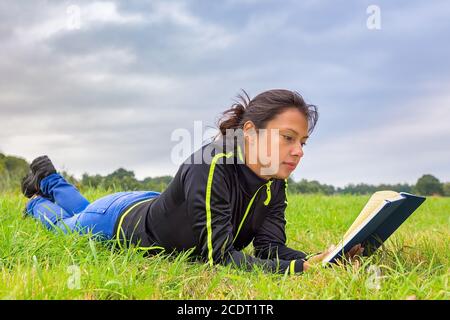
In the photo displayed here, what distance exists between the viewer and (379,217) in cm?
279

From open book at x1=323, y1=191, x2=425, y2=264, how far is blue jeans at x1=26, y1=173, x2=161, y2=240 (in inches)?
57.7

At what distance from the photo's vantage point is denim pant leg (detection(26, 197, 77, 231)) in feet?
13.7

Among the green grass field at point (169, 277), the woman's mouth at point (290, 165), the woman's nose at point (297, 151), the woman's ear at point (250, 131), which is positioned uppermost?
the woman's ear at point (250, 131)

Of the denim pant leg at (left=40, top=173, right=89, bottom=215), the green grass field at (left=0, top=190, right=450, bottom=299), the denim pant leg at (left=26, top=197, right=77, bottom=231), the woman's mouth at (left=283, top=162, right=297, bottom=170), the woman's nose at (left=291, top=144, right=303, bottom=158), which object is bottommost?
the green grass field at (left=0, top=190, right=450, bottom=299)

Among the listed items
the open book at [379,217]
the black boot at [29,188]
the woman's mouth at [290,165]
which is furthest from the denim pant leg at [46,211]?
the open book at [379,217]

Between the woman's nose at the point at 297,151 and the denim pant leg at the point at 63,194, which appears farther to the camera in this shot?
the denim pant leg at the point at 63,194

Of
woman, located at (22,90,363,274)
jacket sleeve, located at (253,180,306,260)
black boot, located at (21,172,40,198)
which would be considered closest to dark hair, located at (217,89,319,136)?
woman, located at (22,90,363,274)

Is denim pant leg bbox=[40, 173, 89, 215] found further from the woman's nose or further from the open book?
the open book

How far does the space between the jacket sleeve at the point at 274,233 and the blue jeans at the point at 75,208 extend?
2.76ft

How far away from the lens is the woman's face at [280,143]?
2.98 meters

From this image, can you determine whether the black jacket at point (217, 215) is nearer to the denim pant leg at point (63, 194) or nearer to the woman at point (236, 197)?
the woman at point (236, 197)

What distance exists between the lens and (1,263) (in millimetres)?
2992

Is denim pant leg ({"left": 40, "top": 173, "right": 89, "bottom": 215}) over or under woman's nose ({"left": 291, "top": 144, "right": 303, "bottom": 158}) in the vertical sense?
under
